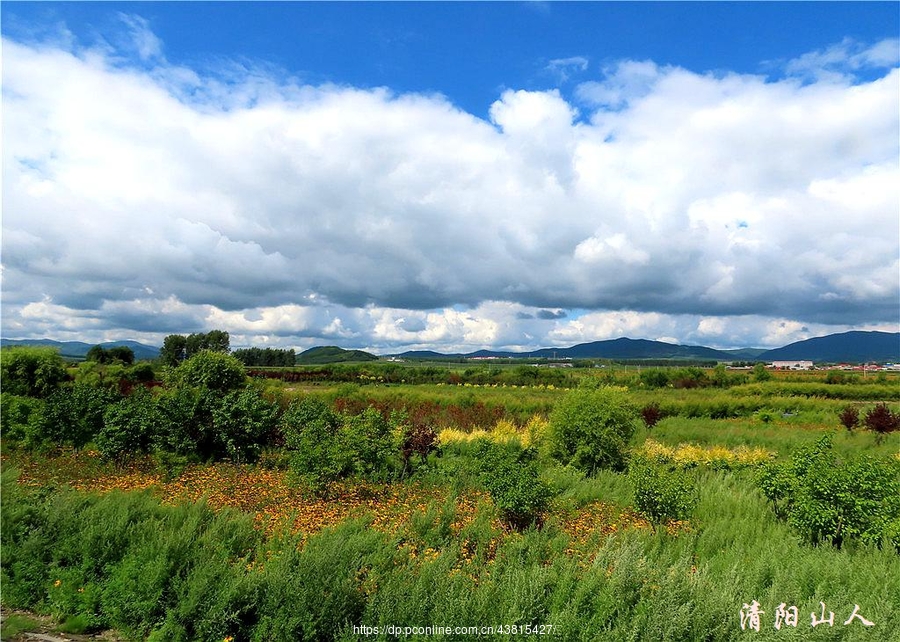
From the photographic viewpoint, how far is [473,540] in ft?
20.5

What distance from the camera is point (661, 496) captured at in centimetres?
668

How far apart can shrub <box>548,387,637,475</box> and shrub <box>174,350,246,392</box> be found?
12434 millimetres

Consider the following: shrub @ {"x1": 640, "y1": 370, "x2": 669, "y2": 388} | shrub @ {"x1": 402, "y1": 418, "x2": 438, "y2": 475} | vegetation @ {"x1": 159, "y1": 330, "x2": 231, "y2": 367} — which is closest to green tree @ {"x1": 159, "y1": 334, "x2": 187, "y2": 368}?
vegetation @ {"x1": 159, "y1": 330, "x2": 231, "y2": 367}

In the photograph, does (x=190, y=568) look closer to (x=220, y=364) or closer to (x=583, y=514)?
(x=583, y=514)

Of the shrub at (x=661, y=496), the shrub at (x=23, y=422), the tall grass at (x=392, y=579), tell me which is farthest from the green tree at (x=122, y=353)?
the shrub at (x=661, y=496)

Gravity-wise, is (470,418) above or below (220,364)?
below

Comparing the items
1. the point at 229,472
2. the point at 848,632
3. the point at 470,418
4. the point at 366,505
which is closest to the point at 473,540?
the point at 366,505

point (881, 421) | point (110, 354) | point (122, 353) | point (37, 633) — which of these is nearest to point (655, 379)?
point (881, 421)

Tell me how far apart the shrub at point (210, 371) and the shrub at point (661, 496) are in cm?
1552

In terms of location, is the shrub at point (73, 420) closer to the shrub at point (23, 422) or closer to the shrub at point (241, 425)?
the shrub at point (23, 422)

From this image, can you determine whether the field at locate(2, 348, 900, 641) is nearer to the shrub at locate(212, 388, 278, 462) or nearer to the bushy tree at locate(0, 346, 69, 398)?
the shrub at locate(212, 388, 278, 462)

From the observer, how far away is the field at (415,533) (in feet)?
13.4

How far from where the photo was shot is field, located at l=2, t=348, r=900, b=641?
13.4 ft

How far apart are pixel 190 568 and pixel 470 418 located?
14809 millimetres
